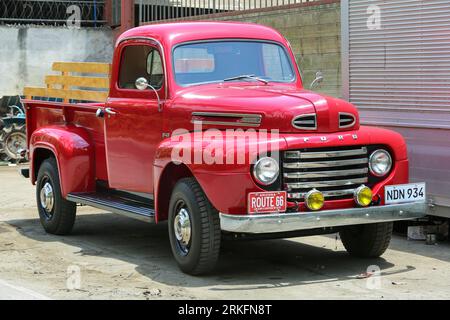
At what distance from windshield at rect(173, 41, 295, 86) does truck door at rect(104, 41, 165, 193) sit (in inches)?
9.1

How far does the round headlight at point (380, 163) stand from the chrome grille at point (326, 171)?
0.06 metres

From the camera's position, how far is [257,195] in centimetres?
668

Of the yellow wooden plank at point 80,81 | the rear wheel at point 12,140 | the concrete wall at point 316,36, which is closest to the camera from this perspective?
A: the yellow wooden plank at point 80,81

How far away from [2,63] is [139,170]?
40.7 feet

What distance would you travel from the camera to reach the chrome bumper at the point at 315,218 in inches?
261

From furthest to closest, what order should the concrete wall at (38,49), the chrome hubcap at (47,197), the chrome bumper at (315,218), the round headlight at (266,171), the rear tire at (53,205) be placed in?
the concrete wall at (38,49), the chrome hubcap at (47,197), the rear tire at (53,205), the round headlight at (266,171), the chrome bumper at (315,218)

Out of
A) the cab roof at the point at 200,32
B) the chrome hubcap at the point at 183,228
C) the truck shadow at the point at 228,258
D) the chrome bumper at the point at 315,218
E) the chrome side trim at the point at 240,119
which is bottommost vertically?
the truck shadow at the point at 228,258

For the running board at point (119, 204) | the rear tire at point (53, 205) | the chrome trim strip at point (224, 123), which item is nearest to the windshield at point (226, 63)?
the chrome trim strip at point (224, 123)

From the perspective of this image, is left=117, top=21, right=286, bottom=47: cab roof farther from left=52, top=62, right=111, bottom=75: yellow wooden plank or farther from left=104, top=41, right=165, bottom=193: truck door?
left=52, top=62, right=111, bottom=75: yellow wooden plank

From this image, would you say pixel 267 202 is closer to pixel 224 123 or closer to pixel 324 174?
pixel 324 174

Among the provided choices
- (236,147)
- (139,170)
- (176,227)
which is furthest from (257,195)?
(139,170)

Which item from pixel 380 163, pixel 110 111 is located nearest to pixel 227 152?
pixel 380 163

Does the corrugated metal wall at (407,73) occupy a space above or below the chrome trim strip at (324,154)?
above

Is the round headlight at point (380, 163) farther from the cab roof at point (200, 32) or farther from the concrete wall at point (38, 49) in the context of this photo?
the concrete wall at point (38, 49)
